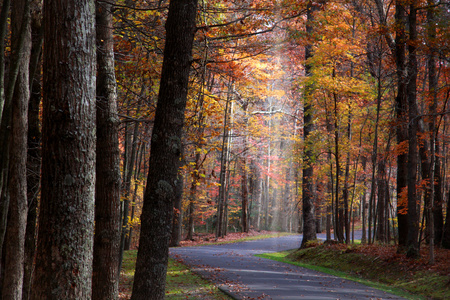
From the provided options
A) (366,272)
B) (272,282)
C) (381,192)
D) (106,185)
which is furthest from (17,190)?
(381,192)

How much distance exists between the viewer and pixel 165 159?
483cm

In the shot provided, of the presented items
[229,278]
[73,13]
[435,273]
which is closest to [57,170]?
[73,13]

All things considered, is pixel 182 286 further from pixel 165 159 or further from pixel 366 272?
pixel 366 272

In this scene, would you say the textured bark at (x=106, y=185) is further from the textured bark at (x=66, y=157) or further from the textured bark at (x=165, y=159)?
the textured bark at (x=66, y=157)

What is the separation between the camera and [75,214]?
119 inches

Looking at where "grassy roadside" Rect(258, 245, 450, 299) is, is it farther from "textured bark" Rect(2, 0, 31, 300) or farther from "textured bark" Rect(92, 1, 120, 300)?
"textured bark" Rect(2, 0, 31, 300)

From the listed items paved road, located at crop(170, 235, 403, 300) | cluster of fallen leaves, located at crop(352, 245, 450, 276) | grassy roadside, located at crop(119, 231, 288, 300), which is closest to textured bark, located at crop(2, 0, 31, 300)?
grassy roadside, located at crop(119, 231, 288, 300)

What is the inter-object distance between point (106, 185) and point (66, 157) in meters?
2.50

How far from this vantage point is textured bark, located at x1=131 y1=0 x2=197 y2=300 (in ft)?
15.5

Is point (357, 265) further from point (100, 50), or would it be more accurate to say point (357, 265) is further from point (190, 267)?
point (100, 50)

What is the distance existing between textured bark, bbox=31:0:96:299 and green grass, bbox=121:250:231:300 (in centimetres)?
484

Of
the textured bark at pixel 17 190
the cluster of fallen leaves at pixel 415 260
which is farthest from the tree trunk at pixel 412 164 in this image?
the textured bark at pixel 17 190

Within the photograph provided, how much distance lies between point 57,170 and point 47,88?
74cm

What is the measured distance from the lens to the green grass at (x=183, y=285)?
7602 millimetres
